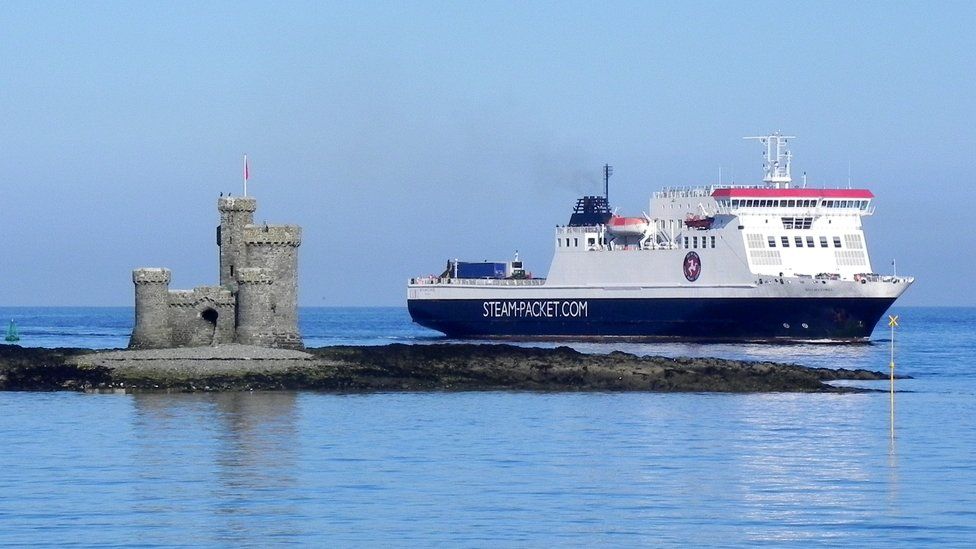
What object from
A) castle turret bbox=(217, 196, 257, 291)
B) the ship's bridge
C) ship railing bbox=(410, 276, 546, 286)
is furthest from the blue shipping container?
castle turret bbox=(217, 196, 257, 291)

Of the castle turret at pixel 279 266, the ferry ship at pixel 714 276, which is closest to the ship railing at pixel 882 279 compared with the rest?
the ferry ship at pixel 714 276

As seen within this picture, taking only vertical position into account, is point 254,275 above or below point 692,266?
below

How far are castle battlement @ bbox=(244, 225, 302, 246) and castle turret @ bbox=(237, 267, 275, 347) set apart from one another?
0.75m

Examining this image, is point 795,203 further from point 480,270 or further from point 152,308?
point 152,308

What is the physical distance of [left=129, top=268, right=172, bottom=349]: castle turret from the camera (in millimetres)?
45500

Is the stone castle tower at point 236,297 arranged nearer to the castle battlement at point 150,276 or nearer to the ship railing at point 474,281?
the castle battlement at point 150,276

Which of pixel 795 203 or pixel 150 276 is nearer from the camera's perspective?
pixel 150 276

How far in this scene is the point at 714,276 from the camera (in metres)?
66.9

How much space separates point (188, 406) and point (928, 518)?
1859 centimetres

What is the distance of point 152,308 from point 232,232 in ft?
9.37

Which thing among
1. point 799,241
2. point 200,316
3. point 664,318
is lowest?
point 664,318

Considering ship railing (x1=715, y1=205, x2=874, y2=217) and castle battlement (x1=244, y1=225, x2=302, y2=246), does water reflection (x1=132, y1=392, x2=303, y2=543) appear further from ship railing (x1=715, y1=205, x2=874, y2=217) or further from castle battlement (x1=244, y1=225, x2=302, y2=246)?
ship railing (x1=715, y1=205, x2=874, y2=217)

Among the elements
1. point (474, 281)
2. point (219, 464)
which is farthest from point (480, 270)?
point (219, 464)

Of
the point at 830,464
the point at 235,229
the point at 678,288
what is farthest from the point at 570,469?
the point at 678,288
